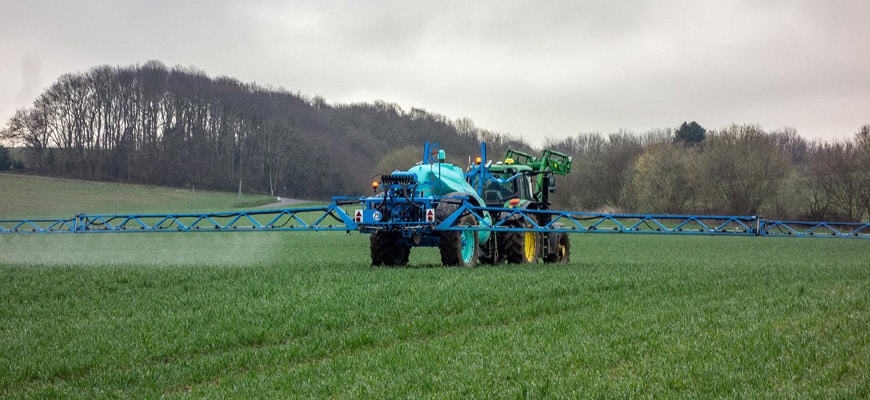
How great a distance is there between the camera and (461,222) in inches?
648

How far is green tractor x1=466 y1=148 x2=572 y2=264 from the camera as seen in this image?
1830 centimetres

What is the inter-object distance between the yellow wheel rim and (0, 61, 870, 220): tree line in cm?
3814

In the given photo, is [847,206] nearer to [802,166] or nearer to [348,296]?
[802,166]

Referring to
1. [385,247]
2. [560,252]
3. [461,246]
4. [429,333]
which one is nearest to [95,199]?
[560,252]

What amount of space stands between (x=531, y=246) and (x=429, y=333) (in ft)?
32.6

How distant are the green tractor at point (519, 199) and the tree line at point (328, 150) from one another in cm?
3629

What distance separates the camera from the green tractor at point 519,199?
18297 millimetres

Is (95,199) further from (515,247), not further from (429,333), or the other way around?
(429,333)

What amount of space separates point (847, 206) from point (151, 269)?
5068 cm

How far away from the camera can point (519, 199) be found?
20.1m

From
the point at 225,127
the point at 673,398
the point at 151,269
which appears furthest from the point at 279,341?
the point at 225,127

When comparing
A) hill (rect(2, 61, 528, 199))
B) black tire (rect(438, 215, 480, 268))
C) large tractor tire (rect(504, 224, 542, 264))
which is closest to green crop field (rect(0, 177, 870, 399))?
black tire (rect(438, 215, 480, 268))

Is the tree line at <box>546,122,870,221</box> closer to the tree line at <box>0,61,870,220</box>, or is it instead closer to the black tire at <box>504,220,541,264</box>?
the tree line at <box>0,61,870,220</box>

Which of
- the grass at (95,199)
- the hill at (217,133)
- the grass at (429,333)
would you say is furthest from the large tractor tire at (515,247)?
the hill at (217,133)
